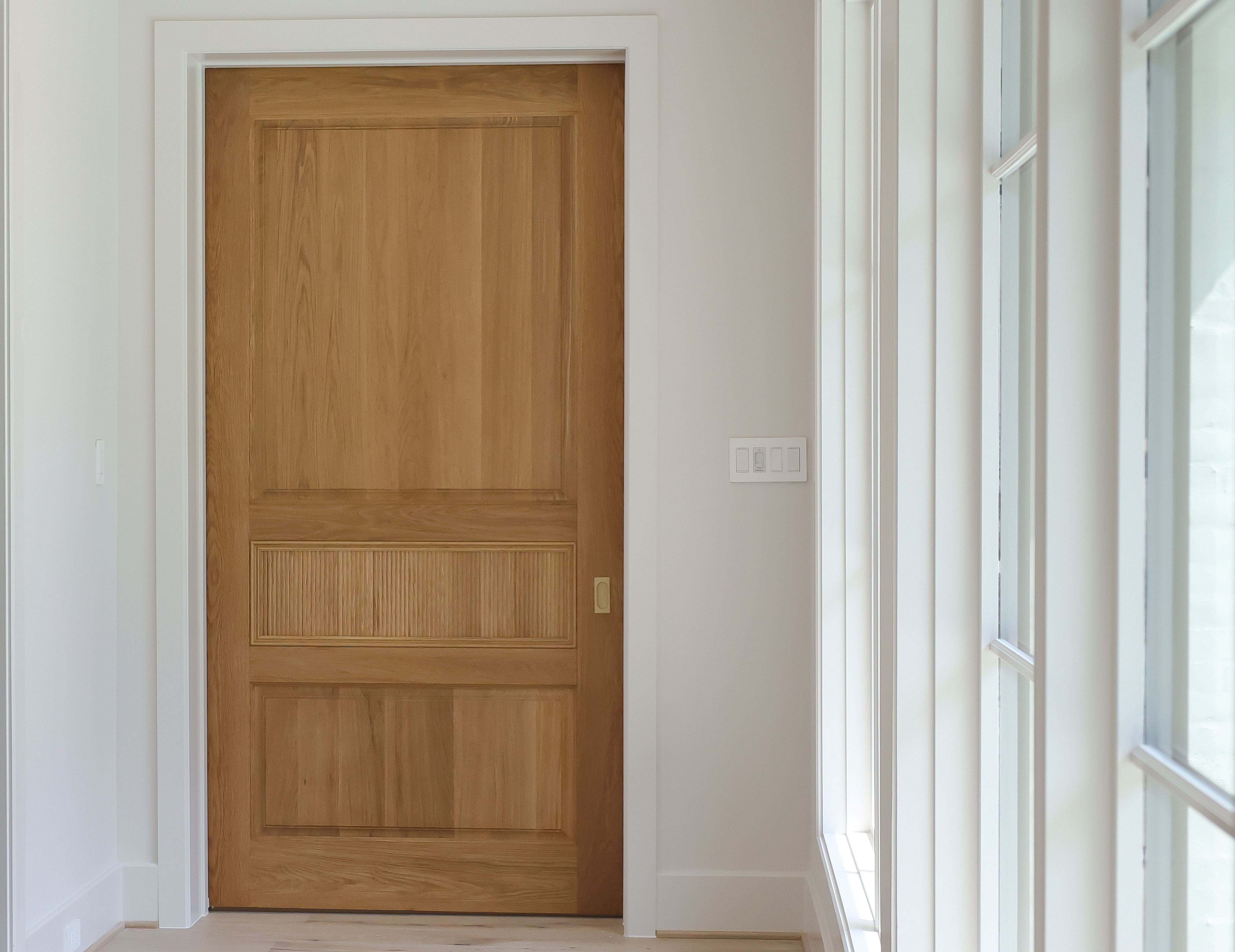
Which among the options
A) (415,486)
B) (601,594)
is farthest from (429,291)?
(601,594)

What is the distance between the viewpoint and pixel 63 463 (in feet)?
6.46

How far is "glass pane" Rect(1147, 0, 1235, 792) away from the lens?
568 millimetres

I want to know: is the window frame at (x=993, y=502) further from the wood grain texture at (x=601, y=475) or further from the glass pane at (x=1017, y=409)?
the wood grain texture at (x=601, y=475)

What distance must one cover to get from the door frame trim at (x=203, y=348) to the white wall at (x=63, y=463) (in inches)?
4.4

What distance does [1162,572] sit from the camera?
63 cm

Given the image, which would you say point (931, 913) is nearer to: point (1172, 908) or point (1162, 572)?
point (1172, 908)

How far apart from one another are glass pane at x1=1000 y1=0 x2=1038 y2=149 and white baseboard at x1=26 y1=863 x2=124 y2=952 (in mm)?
2224

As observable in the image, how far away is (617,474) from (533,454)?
206 millimetres

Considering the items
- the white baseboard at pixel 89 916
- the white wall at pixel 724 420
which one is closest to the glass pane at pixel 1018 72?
the white wall at pixel 724 420

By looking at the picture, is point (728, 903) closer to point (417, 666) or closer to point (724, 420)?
point (417, 666)

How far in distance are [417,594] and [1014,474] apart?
158cm

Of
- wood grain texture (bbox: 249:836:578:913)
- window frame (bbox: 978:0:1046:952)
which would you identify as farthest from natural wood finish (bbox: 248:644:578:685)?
window frame (bbox: 978:0:1046:952)

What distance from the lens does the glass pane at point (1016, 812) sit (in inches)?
35.4

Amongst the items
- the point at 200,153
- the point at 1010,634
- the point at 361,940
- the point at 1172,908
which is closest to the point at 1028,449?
the point at 1010,634
